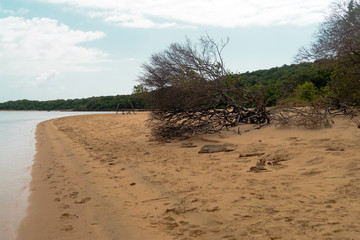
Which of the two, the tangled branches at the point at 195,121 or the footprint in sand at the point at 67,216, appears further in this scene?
the tangled branches at the point at 195,121

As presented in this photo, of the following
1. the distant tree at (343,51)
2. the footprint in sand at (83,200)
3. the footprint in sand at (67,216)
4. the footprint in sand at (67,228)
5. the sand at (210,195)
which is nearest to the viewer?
the sand at (210,195)

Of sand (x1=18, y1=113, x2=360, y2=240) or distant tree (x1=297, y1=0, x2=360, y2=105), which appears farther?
distant tree (x1=297, y1=0, x2=360, y2=105)

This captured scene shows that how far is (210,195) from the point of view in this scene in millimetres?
3916

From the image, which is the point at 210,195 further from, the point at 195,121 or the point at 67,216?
the point at 195,121

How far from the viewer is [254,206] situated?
3309 mm

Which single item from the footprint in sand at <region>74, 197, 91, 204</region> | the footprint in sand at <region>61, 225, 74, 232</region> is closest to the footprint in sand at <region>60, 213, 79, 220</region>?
the footprint in sand at <region>61, 225, 74, 232</region>

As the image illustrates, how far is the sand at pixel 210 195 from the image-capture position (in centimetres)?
283

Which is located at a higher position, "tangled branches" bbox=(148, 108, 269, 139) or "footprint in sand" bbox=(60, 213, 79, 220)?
"tangled branches" bbox=(148, 108, 269, 139)

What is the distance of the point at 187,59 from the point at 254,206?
730 centimetres

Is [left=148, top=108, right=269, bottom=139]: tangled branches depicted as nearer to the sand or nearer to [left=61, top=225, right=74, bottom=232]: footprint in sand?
the sand

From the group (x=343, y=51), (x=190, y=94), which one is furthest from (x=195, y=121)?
(x=343, y=51)

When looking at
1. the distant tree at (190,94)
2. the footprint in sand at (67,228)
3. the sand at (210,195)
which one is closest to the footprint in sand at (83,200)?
the sand at (210,195)

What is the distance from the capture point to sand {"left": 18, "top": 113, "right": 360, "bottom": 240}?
9.29ft

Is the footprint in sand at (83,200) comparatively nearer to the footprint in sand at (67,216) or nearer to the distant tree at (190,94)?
the footprint in sand at (67,216)
